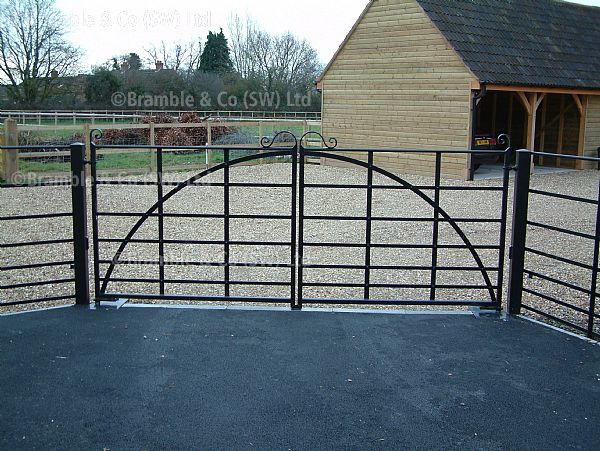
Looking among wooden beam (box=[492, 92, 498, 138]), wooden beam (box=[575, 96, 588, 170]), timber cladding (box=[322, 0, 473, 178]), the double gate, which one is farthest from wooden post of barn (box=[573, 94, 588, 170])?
timber cladding (box=[322, 0, 473, 178])

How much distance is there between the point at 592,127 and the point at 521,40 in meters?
3.82

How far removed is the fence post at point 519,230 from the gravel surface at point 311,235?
87 cm

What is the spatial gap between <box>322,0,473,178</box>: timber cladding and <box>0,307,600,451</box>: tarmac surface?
1330 centimetres

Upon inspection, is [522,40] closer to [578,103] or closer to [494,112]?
[578,103]

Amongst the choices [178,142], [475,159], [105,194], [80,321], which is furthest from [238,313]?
[178,142]

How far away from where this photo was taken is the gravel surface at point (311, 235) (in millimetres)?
7148

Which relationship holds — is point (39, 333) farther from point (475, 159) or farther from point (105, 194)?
point (475, 159)

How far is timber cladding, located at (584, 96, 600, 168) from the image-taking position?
21.1m

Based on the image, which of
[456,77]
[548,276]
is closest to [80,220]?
[548,276]

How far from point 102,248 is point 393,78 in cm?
1280

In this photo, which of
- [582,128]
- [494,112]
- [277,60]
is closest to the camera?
[582,128]

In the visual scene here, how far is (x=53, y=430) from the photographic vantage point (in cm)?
350

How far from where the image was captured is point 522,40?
20391 mm

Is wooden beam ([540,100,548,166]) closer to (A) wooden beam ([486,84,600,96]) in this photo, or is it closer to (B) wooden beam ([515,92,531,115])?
(A) wooden beam ([486,84,600,96])
